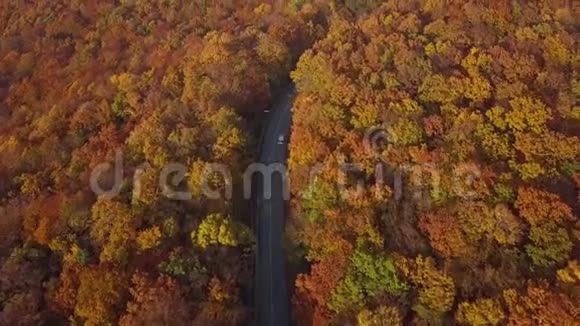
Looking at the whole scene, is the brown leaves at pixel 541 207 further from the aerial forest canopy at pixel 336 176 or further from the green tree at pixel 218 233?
the green tree at pixel 218 233

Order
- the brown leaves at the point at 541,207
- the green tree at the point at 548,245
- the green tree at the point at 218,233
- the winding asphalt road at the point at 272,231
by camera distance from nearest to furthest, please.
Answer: the green tree at the point at 548,245, the brown leaves at the point at 541,207, the green tree at the point at 218,233, the winding asphalt road at the point at 272,231

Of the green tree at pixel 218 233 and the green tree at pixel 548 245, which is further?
the green tree at pixel 218 233

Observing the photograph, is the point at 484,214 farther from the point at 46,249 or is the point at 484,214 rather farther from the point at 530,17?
the point at 46,249

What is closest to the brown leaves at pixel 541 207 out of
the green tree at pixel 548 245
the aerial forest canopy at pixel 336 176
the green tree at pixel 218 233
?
the aerial forest canopy at pixel 336 176

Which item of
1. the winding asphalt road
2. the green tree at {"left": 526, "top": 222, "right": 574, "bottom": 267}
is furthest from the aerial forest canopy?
the winding asphalt road

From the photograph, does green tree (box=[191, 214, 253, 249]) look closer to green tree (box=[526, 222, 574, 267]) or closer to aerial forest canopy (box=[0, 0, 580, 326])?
aerial forest canopy (box=[0, 0, 580, 326])

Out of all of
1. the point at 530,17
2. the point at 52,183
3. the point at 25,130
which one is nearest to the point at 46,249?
the point at 52,183
